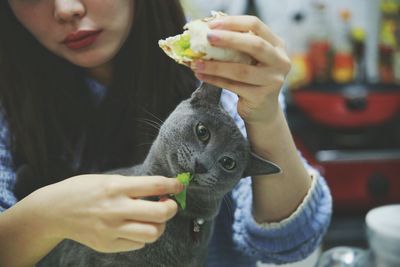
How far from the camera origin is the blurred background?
1588 mm

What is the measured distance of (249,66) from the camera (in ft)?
1.87

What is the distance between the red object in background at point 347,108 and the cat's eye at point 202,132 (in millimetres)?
1016

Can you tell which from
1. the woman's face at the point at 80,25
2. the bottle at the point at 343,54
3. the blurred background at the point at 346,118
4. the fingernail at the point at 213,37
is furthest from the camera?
the bottle at the point at 343,54

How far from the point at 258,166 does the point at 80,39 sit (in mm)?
343

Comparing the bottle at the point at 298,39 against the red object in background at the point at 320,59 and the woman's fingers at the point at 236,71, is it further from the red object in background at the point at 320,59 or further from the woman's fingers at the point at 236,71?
the woman's fingers at the point at 236,71

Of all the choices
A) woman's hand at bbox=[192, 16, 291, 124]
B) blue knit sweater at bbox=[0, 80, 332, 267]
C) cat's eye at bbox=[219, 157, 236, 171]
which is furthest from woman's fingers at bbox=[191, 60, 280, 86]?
blue knit sweater at bbox=[0, 80, 332, 267]

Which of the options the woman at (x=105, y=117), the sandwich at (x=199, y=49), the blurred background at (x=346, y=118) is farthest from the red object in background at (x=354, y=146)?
the sandwich at (x=199, y=49)

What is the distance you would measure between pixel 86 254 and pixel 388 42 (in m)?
1.57

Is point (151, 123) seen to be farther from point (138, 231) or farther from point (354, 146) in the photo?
point (354, 146)

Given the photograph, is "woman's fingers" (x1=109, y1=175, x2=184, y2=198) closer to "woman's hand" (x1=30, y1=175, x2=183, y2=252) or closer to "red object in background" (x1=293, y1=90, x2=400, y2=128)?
"woman's hand" (x1=30, y1=175, x2=183, y2=252)

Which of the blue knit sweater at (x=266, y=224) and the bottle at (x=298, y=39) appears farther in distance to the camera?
the bottle at (x=298, y=39)

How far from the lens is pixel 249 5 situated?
5.97 ft

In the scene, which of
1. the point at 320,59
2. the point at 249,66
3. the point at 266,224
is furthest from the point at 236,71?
the point at 320,59

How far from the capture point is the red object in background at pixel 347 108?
1592mm
